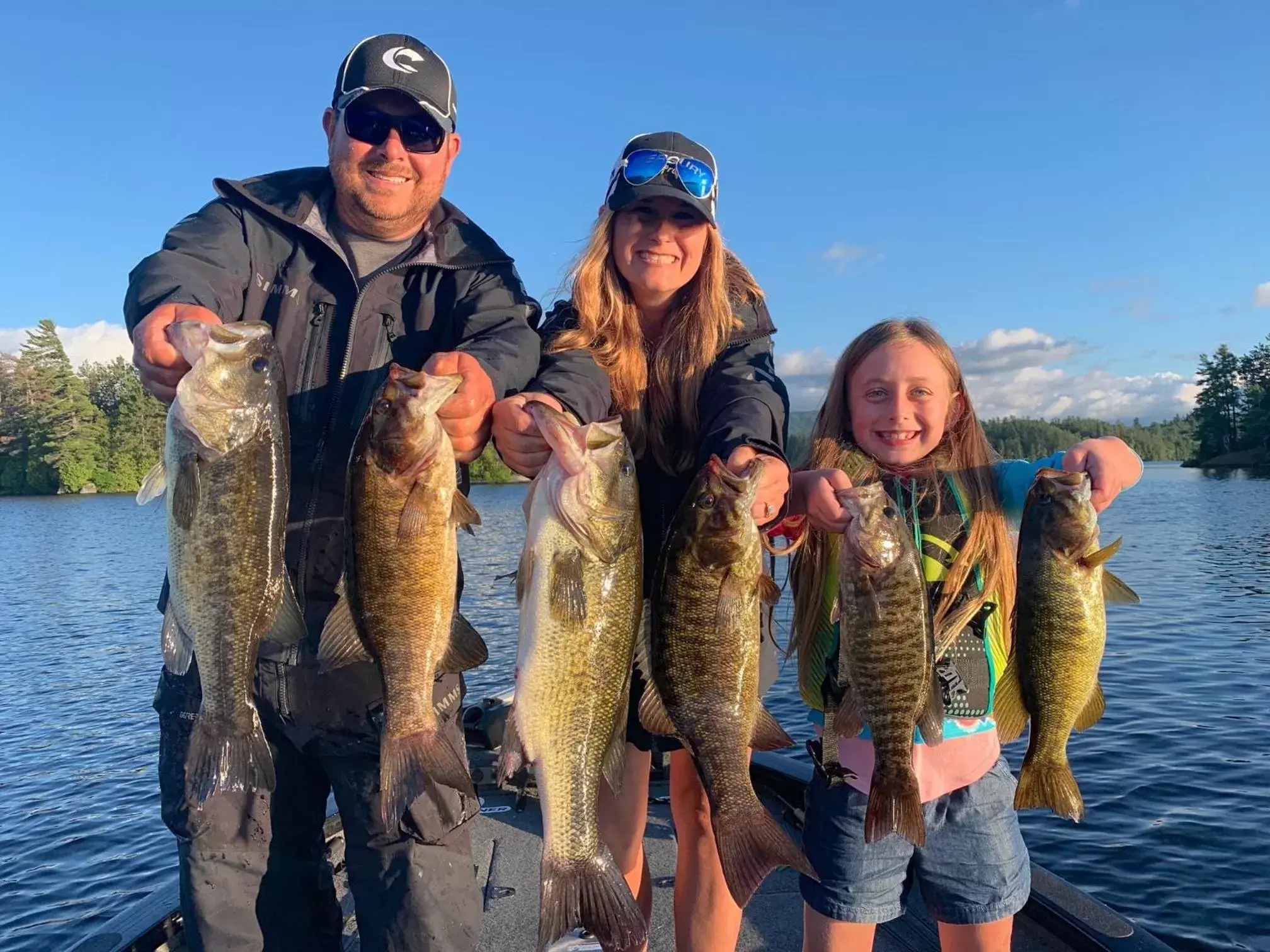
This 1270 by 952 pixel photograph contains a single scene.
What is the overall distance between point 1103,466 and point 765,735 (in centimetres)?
193

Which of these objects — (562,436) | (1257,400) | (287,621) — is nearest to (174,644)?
(287,621)

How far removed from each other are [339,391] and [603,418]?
115cm

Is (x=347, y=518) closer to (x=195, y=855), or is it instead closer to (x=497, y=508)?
(x=195, y=855)

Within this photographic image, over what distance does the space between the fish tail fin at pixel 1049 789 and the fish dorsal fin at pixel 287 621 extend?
3.14 meters

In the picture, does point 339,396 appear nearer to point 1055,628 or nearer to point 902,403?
point 902,403

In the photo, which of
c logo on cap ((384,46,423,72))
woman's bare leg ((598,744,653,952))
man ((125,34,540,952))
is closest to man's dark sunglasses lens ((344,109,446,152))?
man ((125,34,540,952))

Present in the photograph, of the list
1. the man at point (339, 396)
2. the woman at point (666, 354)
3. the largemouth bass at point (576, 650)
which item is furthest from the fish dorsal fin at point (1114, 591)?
the man at point (339, 396)

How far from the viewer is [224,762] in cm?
325

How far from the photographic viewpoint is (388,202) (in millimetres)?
3789

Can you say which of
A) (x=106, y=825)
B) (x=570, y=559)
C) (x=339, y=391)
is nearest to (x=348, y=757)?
(x=570, y=559)

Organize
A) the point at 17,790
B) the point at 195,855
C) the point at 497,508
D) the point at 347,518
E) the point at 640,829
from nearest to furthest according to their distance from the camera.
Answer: the point at 347,518
the point at 195,855
the point at 640,829
the point at 17,790
the point at 497,508

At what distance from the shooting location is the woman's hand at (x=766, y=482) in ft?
11.2

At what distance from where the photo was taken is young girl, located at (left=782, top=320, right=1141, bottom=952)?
3.79 metres

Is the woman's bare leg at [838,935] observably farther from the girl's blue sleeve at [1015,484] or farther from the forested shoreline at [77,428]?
the forested shoreline at [77,428]
